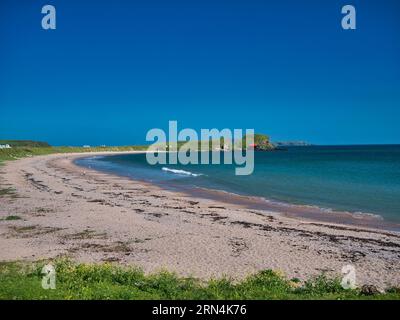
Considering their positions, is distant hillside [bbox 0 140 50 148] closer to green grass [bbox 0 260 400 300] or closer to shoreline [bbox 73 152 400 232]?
shoreline [bbox 73 152 400 232]

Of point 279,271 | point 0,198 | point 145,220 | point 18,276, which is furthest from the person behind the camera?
point 0,198

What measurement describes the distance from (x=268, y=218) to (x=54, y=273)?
13477 mm

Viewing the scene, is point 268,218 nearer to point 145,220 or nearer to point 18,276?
point 145,220

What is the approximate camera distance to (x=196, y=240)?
15836 mm

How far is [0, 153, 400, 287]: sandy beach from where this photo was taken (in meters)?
12.5

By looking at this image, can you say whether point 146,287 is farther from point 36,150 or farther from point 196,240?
point 36,150

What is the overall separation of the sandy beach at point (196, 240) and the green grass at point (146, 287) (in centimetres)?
161

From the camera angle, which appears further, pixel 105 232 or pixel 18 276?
pixel 105 232

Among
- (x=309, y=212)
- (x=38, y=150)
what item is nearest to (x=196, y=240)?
(x=309, y=212)

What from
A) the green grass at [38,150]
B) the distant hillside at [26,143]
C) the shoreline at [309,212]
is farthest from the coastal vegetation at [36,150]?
the shoreline at [309,212]

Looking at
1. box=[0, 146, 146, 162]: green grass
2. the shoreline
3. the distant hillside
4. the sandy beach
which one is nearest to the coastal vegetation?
box=[0, 146, 146, 162]: green grass

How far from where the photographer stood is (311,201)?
28859 mm

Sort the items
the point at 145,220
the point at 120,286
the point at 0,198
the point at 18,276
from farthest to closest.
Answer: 1. the point at 0,198
2. the point at 145,220
3. the point at 18,276
4. the point at 120,286
